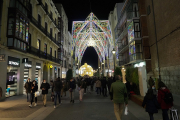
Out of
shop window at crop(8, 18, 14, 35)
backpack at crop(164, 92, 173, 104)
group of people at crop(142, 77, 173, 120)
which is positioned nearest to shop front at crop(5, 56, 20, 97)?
shop window at crop(8, 18, 14, 35)

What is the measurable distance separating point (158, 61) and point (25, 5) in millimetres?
17339

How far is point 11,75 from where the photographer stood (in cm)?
1276

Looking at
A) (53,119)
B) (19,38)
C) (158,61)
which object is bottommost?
(53,119)

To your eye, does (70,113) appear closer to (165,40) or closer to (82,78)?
(82,78)

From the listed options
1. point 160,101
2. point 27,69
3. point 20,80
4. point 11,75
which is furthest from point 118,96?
point 27,69

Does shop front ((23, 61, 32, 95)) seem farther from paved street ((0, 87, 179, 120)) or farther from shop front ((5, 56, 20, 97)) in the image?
paved street ((0, 87, 179, 120))

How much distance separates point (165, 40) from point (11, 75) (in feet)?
53.2

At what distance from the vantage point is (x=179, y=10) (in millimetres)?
11250

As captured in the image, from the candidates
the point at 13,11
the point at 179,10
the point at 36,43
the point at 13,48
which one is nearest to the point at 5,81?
the point at 13,48

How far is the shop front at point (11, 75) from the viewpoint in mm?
12574

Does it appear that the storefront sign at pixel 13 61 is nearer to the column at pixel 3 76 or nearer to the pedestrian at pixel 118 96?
the column at pixel 3 76

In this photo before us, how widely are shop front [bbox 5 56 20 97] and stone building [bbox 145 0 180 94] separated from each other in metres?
15.7

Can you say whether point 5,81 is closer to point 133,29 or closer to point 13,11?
point 13,11

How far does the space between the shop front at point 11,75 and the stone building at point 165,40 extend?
15739 mm
